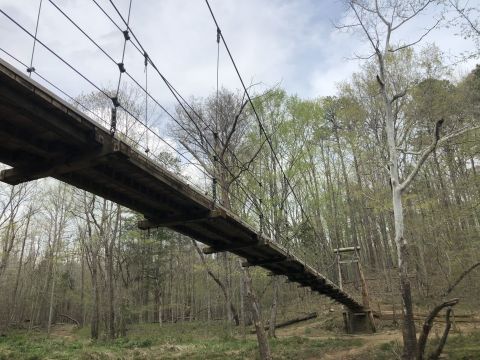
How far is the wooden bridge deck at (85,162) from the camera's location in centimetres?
330

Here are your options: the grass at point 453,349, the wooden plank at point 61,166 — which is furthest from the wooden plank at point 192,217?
the grass at point 453,349

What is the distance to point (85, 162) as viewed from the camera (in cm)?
399

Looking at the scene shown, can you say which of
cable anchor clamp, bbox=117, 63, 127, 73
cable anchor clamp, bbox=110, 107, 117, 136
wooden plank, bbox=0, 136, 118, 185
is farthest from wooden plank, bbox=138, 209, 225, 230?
cable anchor clamp, bbox=117, 63, 127, 73

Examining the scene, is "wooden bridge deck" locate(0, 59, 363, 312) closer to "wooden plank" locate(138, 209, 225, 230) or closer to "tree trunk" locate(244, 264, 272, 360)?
"wooden plank" locate(138, 209, 225, 230)

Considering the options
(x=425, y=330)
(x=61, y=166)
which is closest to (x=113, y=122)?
(x=61, y=166)

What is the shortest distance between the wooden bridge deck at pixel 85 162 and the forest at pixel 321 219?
21.6 inches

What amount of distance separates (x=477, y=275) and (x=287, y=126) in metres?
9.90

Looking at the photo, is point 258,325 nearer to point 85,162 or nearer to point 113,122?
point 85,162

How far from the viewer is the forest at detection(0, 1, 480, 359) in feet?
34.6

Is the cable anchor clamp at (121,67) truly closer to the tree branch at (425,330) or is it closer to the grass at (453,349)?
the tree branch at (425,330)

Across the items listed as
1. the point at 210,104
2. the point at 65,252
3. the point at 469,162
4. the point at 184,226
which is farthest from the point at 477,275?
the point at 65,252

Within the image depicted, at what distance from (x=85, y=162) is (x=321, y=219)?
1960 cm

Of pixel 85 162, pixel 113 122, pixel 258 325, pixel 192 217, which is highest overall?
pixel 113 122

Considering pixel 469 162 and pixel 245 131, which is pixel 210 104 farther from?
pixel 469 162
